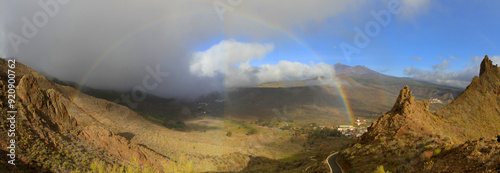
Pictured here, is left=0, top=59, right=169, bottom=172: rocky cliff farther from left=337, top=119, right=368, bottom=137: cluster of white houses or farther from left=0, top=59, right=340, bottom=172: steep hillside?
left=337, top=119, right=368, bottom=137: cluster of white houses

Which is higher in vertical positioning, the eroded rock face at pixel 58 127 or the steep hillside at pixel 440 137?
the eroded rock face at pixel 58 127

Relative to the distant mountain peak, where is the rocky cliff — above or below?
below

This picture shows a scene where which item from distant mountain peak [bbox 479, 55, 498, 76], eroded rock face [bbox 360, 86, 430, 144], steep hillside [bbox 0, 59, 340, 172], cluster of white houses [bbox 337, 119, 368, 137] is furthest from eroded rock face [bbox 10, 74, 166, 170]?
cluster of white houses [bbox 337, 119, 368, 137]

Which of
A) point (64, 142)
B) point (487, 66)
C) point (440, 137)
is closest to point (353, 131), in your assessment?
point (487, 66)

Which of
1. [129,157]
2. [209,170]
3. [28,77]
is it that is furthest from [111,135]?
[209,170]

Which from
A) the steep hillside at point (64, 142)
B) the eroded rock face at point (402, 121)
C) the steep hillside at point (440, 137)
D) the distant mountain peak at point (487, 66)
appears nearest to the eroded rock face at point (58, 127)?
the steep hillside at point (64, 142)

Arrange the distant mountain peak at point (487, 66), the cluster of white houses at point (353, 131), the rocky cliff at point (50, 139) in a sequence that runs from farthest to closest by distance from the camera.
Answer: the cluster of white houses at point (353, 131)
the distant mountain peak at point (487, 66)
the rocky cliff at point (50, 139)

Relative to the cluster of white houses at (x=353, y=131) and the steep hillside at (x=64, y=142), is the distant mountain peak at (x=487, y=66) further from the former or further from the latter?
the cluster of white houses at (x=353, y=131)

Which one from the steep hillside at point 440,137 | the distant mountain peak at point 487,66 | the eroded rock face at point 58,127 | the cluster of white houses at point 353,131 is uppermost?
the distant mountain peak at point 487,66

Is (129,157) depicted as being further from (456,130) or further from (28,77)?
(456,130)
